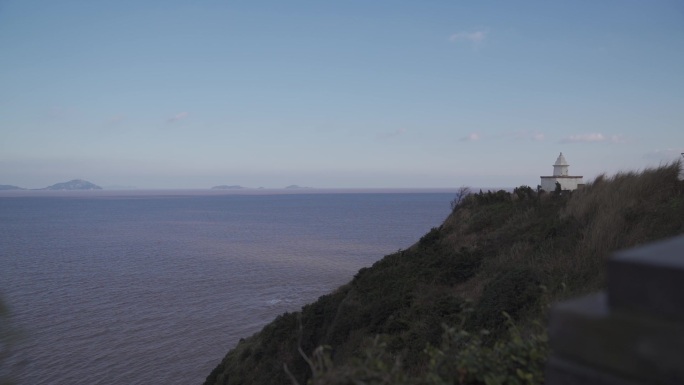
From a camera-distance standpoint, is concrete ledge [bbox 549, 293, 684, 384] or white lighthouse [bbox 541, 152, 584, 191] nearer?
concrete ledge [bbox 549, 293, 684, 384]

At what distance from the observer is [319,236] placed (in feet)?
226

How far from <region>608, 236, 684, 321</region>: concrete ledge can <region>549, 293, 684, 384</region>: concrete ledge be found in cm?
5

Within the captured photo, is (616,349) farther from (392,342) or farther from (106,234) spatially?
(106,234)

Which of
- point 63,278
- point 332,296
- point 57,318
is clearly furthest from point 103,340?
point 63,278

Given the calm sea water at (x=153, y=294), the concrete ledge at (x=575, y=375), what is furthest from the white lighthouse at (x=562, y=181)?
the concrete ledge at (x=575, y=375)

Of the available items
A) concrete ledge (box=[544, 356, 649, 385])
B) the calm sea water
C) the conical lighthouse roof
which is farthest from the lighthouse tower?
concrete ledge (box=[544, 356, 649, 385])

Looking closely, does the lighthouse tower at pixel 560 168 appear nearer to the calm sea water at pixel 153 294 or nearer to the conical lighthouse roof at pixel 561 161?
the conical lighthouse roof at pixel 561 161

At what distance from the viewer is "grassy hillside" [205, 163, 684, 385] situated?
12.5 ft

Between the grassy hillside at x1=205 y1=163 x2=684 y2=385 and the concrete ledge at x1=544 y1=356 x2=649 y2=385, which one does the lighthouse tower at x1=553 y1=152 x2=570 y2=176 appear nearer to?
the grassy hillside at x1=205 y1=163 x2=684 y2=385

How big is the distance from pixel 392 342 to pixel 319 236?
5905 centimetres

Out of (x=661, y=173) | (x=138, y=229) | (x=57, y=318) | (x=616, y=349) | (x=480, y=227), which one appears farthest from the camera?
(x=138, y=229)

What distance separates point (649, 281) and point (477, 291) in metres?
9.59

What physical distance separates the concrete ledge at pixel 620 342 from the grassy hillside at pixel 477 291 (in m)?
1.03

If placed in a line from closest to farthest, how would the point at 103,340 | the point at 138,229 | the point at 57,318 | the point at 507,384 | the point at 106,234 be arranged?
1. the point at 507,384
2. the point at 103,340
3. the point at 57,318
4. the point at 106,234
5. the point at 138,229
